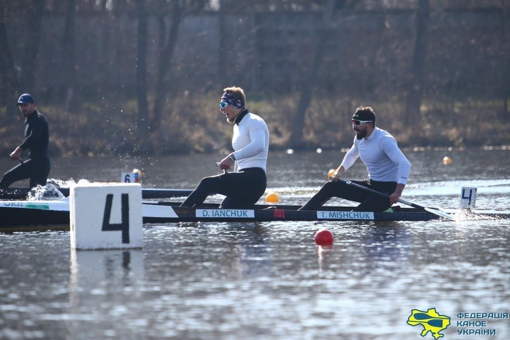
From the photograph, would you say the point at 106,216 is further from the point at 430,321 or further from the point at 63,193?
the point at 63,193

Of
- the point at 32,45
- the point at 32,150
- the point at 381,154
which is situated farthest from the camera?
the point at 32,45

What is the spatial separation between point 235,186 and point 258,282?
3.82 m

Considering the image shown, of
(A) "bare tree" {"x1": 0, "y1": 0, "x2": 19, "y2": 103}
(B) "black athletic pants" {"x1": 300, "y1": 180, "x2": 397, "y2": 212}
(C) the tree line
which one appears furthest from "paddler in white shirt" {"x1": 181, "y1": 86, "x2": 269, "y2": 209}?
(A) "bare tree" {"x1": 0, "y1": 0, "x2": 19, "y2": 103}

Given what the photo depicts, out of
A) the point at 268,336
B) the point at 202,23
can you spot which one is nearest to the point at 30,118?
the point at 268,336

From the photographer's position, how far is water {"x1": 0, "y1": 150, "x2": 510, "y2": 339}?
7.83 m

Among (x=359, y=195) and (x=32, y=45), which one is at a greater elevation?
(x=32, y=45)

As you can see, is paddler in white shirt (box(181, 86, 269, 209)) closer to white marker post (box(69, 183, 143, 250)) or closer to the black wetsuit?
white marker post (box(69, 183, 143, 250))

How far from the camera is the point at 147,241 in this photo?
12297 millimetres

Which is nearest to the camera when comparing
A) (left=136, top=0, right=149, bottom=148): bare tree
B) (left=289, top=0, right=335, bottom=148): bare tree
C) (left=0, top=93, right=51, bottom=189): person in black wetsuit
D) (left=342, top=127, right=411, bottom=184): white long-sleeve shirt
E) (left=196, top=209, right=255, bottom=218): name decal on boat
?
(left=196, top=209, right=255, bottom=218): name decal on boat

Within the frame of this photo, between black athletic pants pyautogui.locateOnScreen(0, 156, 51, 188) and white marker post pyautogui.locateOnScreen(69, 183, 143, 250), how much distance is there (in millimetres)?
5261

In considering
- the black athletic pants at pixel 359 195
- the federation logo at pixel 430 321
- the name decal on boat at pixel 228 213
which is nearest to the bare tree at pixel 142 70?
the black athletic pants at pixel 359 195

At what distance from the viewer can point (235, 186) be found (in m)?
13.3

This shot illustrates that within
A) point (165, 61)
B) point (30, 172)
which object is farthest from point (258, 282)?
point (165, 61)

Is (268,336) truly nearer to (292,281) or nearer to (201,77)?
(292,281)
